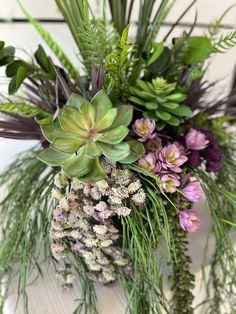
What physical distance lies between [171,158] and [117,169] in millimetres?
78

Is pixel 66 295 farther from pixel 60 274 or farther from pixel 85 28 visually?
pixel 85 28

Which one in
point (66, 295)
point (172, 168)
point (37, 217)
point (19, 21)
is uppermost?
point (19, 21)

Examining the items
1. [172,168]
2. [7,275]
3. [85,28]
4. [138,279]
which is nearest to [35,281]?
[7,275]

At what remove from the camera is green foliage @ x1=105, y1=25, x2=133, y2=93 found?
0.44 meters

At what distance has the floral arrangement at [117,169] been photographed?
1.42 feet

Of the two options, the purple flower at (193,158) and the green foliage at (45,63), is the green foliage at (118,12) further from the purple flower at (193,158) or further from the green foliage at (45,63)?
the purple flower at (193,158)

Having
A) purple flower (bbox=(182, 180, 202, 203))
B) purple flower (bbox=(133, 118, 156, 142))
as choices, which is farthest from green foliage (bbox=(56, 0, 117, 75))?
purple flower (bbox=(182, 180, 202, 203))

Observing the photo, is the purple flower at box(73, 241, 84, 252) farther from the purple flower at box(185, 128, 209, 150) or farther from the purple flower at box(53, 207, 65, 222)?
the purple flower at box(185, 128, 209, 150)

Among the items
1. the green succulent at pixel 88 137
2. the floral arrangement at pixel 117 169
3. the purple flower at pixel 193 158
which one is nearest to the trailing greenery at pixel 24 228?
the floral arrangement at pixel 117 169

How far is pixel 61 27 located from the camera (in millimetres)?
833

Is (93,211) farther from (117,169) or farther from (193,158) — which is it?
(193,158)

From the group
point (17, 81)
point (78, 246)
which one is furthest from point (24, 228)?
point (17, 81)

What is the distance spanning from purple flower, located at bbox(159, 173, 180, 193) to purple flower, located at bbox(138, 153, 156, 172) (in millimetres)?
19

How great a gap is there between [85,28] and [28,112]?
0.15 m
